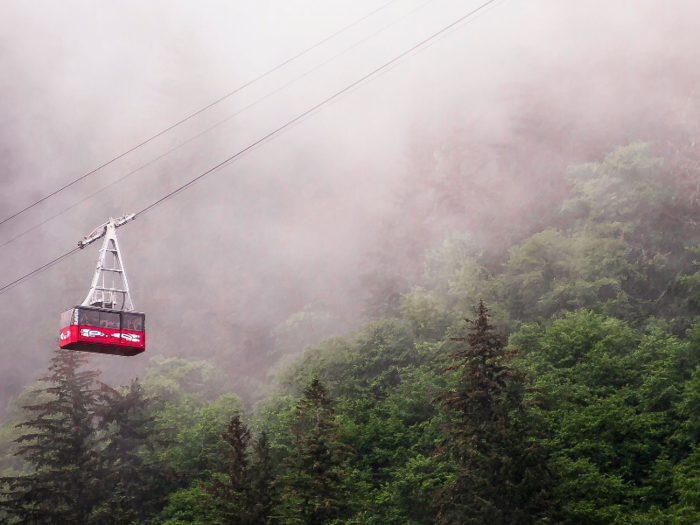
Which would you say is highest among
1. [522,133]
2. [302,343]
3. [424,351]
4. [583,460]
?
[522,133]

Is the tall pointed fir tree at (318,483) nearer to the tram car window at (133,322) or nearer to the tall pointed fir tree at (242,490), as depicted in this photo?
Answer: the tall pointed fir tree at (242,490)

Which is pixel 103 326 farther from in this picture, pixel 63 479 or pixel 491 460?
pixel 63 479

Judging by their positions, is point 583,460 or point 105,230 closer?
point 105,230

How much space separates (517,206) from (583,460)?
71089mm

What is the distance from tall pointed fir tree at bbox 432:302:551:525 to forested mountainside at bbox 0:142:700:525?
4.1 inches

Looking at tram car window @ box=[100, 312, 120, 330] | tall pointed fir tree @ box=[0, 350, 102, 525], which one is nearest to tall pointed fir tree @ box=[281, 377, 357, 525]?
tram car window @ box=[100, 312, 120, 330]

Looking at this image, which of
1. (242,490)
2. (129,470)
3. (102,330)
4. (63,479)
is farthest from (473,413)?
(63,479)

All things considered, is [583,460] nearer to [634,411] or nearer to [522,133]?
[634,411]

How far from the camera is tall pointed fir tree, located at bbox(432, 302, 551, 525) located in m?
39.2

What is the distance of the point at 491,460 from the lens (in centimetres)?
3972

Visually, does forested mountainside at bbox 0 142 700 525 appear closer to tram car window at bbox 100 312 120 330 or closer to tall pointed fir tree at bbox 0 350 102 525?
tall pointed fir tree at bbox 0 350 102 525

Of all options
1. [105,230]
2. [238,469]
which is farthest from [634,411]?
[105,230]

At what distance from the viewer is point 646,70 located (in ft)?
372

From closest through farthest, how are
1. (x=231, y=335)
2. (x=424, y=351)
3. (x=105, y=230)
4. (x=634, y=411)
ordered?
(x=105, y=230), (x=634, y=411), (x=424, y=351), (x=231, y=335)
